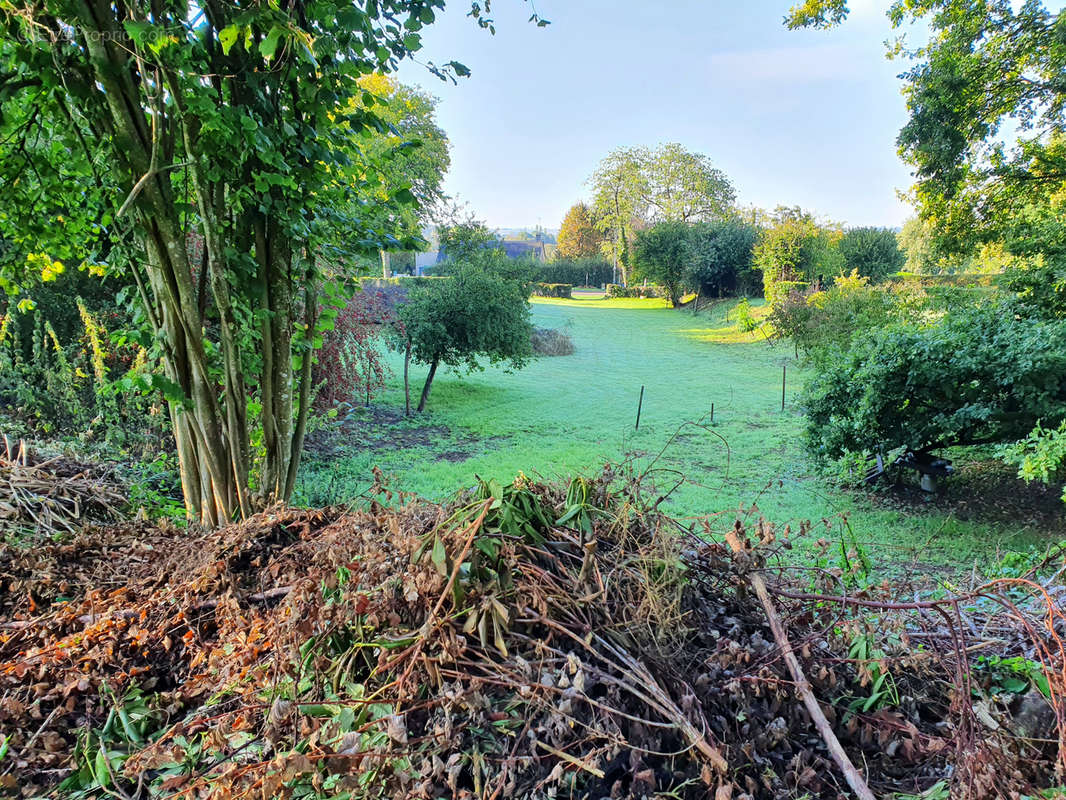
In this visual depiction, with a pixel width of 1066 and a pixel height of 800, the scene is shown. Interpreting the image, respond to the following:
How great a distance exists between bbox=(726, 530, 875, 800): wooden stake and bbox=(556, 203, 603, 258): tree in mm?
49683

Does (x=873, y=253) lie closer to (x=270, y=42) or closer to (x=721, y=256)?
(x=721, y=256)

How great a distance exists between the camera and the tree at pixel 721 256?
25.8 metres

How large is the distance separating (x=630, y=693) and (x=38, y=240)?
2604 mm

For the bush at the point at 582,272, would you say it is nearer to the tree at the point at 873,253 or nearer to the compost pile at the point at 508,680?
the tree at the point at 873,253

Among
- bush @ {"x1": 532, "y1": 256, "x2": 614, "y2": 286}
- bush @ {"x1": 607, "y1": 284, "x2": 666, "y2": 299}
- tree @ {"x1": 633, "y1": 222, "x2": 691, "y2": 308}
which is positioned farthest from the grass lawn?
bush @ {"x1": 532, "y1": 256, "x2": 614, "y2": 286}

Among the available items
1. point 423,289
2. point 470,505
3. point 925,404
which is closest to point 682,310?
point 423,289

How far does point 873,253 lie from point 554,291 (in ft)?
65.7

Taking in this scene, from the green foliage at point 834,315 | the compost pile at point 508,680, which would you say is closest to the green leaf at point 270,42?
the compost pile at point 508,680

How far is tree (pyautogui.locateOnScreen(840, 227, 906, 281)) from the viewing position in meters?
23.7

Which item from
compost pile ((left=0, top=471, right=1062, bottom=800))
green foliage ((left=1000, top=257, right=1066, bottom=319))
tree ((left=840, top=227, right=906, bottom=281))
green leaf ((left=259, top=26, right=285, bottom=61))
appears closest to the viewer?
compost pile ((left=0, top=471, right=1062, bottom=800))

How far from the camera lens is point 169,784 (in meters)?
0.98

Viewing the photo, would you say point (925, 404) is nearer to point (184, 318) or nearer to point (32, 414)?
point (184, 318)

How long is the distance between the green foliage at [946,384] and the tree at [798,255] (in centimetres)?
1537

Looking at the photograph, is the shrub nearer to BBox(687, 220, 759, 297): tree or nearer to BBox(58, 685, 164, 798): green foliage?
BBox(58, 685, 164, 798): green foliage
